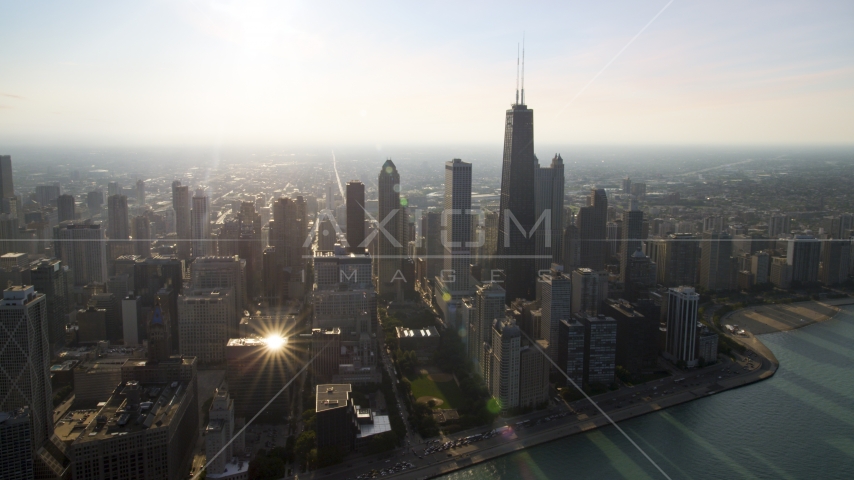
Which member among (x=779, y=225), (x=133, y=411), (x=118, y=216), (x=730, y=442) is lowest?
(x=730, y=442)

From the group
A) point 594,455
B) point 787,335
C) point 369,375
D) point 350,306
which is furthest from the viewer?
point 787,335

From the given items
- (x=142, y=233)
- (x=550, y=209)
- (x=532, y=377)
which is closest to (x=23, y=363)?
(x=532, y=377)

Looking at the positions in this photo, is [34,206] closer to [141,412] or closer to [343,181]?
[343,181]

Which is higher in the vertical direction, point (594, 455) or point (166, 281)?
point (166, 281)

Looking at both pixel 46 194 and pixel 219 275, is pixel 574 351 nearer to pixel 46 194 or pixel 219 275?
pixel 219 275

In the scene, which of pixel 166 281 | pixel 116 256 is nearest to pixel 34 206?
pixel 116 256

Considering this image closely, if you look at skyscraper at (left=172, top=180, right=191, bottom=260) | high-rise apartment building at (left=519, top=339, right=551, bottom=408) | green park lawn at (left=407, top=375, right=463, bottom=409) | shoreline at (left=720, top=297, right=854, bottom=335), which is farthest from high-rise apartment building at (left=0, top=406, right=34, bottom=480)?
shoreline at (left=720, top=297, right=854, bottom=335)

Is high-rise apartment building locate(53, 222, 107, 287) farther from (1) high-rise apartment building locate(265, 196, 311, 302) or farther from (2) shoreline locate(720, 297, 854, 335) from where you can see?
(2) shoreline locate(720, 297, 854, 335)
